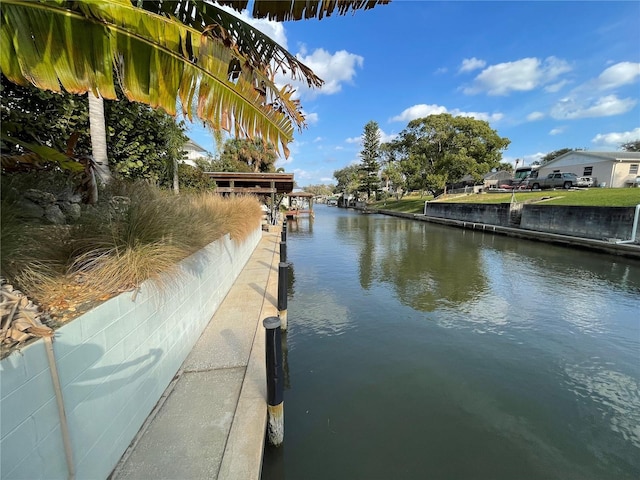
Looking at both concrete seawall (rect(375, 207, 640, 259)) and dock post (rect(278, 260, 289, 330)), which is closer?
dock post (rect(278, 260, 289, 330))

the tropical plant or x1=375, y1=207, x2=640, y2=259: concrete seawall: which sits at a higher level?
the tropical plant

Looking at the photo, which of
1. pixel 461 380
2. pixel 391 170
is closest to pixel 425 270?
pixel 461 380

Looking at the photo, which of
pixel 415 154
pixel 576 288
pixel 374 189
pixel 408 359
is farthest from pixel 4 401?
pixel 374 189

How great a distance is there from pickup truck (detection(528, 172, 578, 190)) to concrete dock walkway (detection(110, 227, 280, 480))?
31.8 metres

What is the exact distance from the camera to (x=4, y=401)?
4.56ft

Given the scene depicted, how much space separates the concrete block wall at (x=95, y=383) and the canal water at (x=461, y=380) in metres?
1.52

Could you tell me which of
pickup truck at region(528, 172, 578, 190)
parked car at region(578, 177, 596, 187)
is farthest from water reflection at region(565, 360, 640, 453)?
parked car at region(578, 177, 596, 187)

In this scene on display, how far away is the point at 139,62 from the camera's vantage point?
84.9 inches

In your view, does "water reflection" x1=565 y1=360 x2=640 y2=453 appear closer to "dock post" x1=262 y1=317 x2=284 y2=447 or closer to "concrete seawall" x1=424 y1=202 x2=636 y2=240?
"dock post" x1=262 y1=317 x2=284 y2=447

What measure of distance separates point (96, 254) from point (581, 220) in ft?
66.2

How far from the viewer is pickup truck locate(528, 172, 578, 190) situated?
2598cm

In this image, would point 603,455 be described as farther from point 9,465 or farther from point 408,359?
point 9,465

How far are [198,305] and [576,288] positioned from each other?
10.7 meters

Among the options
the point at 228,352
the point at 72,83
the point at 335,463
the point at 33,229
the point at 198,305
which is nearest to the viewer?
the point at 72,83
